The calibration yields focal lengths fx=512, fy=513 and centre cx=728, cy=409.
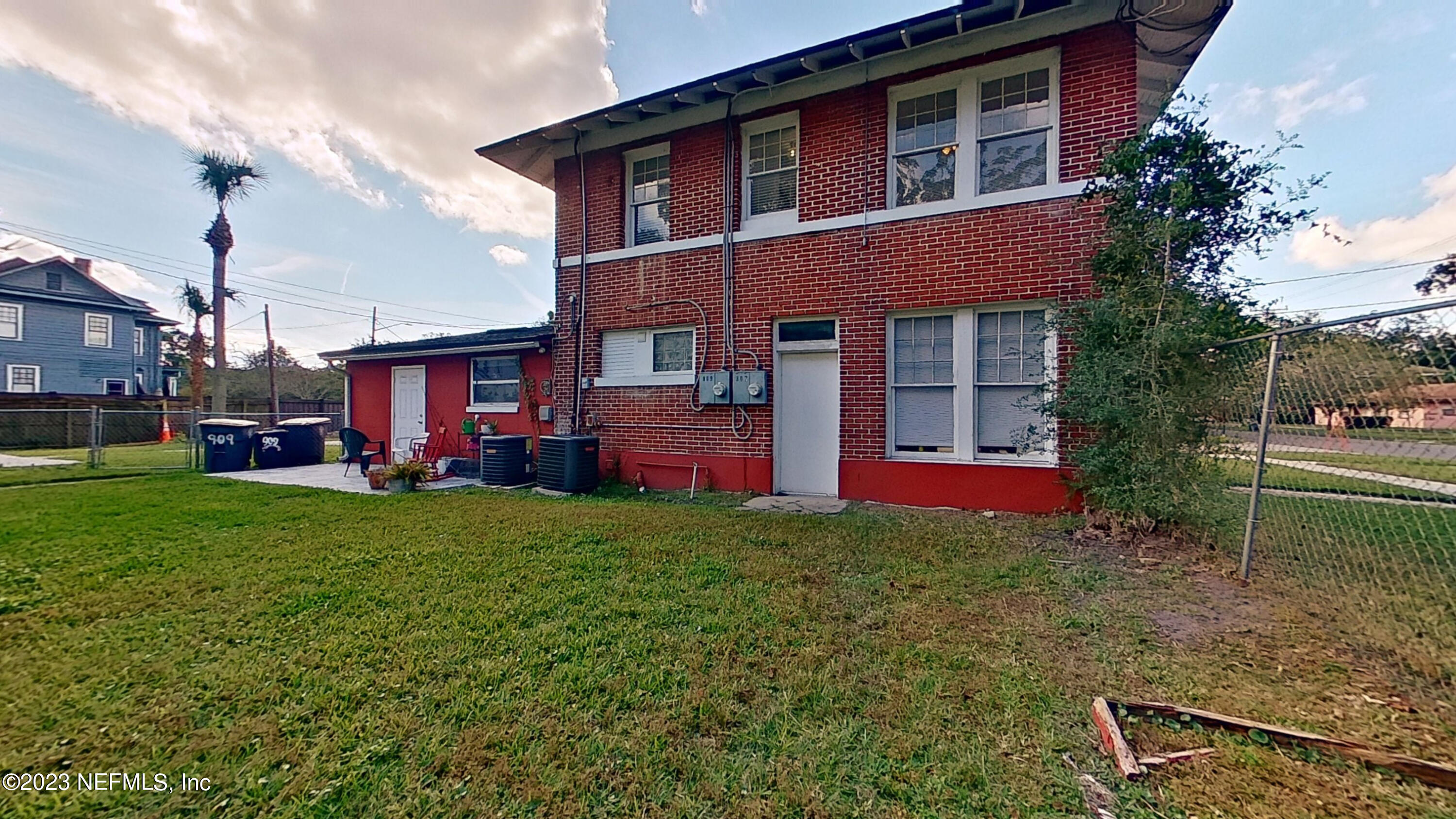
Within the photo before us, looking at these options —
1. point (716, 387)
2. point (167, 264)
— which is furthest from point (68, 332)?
point (716, 387)

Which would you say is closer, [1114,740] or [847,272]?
[1114,740]

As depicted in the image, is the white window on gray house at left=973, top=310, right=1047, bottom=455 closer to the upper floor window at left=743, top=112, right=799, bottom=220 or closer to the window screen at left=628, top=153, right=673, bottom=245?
the upper floor window at left=743, top=112, right=799, bottom=220

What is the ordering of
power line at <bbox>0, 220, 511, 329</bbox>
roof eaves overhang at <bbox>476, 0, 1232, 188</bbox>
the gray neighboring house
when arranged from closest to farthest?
roof eaves overhang at <bbox>476, 0, 1232, 188</bbox>, power line at <bbox>0, 220, 511, 329</bbox>, the gray neighboring house

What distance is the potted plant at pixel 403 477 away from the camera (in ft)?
26.9

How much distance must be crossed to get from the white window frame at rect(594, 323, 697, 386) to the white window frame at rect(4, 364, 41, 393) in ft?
97.7

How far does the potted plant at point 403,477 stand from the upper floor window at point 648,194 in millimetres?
5060

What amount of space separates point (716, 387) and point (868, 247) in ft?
9.15

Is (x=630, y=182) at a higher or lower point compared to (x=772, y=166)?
higher

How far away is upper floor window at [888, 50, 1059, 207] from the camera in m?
6.08

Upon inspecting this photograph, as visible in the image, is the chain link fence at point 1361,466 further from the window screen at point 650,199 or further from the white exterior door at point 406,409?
the white exterior door at point 406,409

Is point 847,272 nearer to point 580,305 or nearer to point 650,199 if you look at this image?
point 650,199

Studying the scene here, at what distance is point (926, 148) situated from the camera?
664 cm

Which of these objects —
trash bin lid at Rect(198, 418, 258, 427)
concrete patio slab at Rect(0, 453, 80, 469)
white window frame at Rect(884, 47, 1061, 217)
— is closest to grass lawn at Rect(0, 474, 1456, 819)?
white window frame at Rect(884, 47, 1061, 217)

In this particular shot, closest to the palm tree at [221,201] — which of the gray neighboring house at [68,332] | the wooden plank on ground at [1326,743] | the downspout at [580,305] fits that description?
the gray neighboring house at [68,332]
